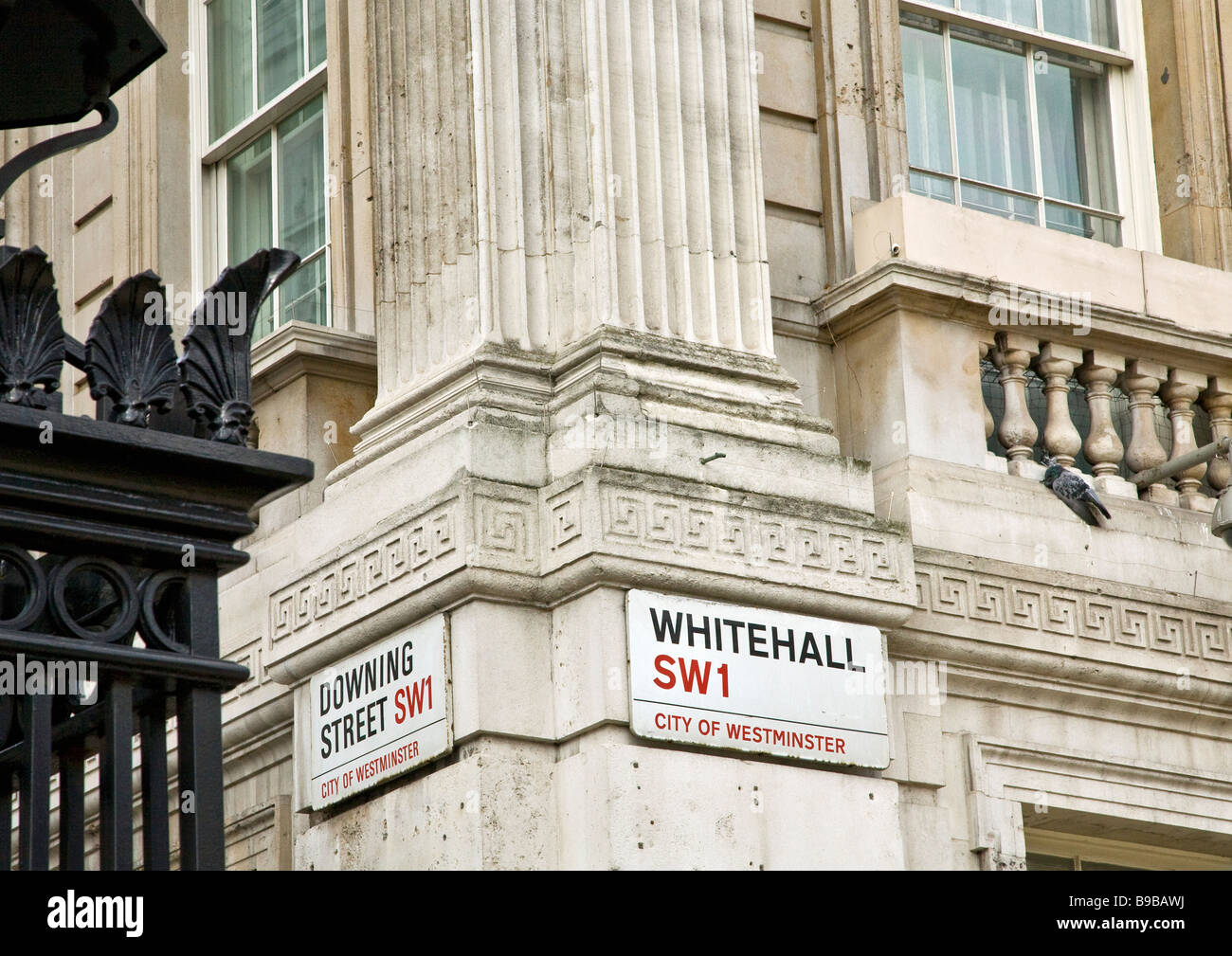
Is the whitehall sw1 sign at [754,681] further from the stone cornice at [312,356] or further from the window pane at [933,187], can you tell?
the window pane at [933,187]

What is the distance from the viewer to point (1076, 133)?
11.6 m

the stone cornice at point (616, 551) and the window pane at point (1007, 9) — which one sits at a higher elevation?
the window pane at point (1007, 9)

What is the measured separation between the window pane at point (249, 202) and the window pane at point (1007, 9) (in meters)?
3.75

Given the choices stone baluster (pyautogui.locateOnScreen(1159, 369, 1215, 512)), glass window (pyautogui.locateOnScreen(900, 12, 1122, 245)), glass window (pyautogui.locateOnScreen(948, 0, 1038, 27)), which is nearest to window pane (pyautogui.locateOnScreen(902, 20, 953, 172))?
glass window (pyautogui.locateOnScreen(900, 12, 1122, 245))

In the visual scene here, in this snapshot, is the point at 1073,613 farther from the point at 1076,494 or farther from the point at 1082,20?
the point at 1082,20

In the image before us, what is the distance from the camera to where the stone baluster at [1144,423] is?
10359 mm

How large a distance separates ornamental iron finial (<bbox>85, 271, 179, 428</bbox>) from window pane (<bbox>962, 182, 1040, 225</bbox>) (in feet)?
22.3

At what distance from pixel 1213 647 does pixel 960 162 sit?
263cm

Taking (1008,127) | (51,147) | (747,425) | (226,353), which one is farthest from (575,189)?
(226,353)

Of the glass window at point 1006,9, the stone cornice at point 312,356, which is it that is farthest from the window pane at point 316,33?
the glass window at point 1006,9

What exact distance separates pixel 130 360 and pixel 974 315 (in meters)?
5.78

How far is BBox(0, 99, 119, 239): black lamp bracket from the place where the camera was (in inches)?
189

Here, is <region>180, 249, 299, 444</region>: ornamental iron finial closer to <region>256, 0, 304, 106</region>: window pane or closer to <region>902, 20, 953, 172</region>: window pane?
<region>902, 20, 953, 172</region>: window pane

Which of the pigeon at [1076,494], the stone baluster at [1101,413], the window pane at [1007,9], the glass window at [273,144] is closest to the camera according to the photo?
the pigeon at [1076,494]
